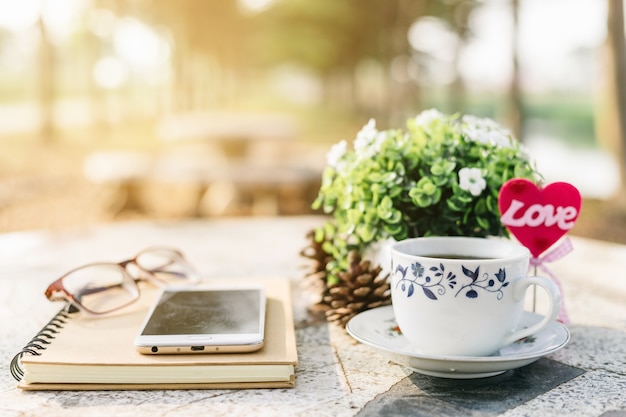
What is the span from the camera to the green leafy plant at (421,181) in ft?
4.54

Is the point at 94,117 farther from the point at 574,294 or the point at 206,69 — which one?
the point at 574,294

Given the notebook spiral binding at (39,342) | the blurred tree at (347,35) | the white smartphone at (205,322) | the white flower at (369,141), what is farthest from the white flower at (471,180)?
the blurred tree at (347,35)

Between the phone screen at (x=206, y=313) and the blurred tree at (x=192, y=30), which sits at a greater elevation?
the blurred tree at (x=192, y=30)

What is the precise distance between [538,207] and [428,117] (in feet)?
1.43

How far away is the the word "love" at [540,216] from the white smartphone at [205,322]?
506 millimetres

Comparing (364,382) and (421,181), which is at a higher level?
(421,181)

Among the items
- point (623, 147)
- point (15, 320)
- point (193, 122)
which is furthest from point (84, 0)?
point (15, 320)

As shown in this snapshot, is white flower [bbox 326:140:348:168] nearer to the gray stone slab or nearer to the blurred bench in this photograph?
the gray stone slab

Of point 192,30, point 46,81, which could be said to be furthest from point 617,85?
point 192,30

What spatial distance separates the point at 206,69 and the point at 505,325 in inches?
1404

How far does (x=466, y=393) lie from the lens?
106cm

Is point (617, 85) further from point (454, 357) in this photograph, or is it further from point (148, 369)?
point (148, 369)

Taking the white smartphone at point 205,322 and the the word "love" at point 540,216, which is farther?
the the word "love" at point 540,216

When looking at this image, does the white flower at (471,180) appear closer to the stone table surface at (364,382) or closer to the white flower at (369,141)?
the white flower at (369,141)
